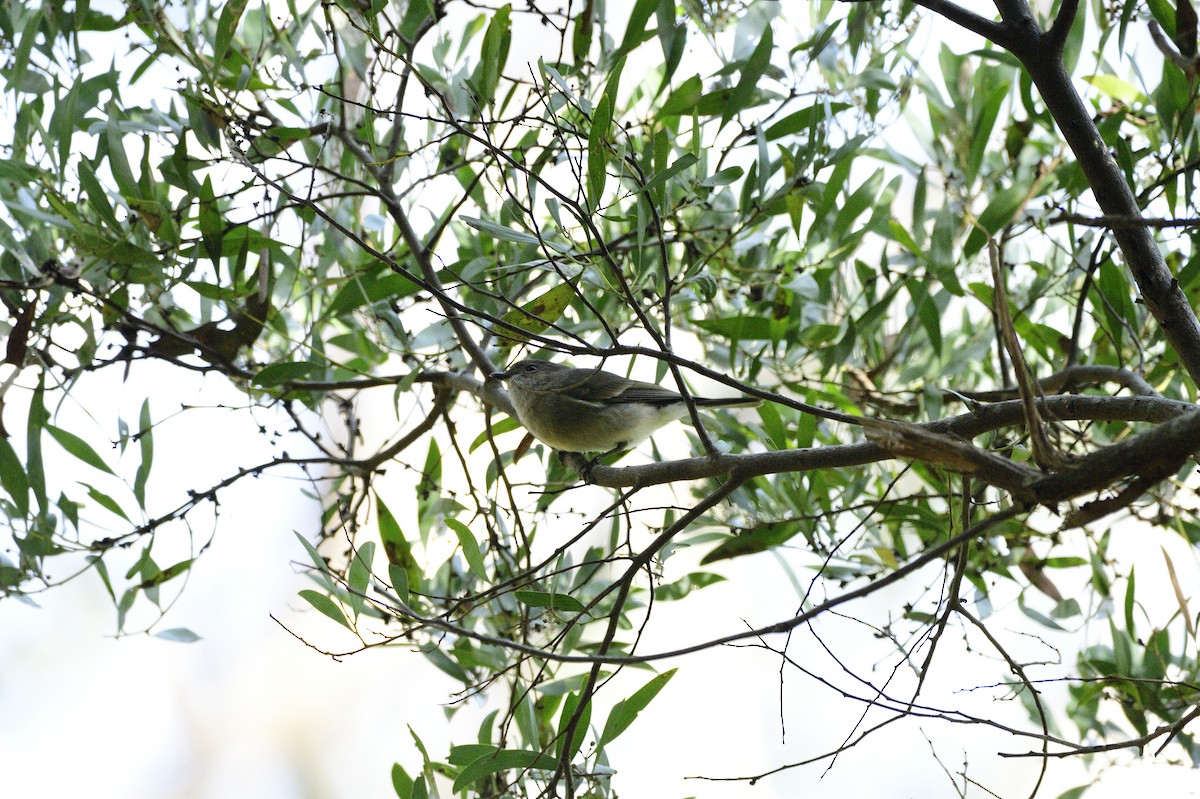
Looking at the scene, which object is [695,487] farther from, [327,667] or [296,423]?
[327,667]

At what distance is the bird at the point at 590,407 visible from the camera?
2.11 m

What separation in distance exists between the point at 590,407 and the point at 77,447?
3.51ft

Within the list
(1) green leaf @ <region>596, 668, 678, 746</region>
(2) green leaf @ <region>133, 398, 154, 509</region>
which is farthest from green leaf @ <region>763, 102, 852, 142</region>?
(2) green leaf @ <region>133, 398, 154, 509</region>

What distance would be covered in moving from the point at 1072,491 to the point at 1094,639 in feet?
5.14

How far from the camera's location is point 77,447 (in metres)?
1.85

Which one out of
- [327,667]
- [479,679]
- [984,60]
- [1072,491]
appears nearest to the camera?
[1072,491]

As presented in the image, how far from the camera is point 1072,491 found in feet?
2.58

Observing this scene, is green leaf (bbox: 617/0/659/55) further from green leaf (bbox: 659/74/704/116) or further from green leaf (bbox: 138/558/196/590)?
green leaf (bbox: 138/558/196/590)

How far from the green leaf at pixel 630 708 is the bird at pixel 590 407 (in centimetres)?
67

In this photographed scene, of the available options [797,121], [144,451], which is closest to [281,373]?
[144,451]

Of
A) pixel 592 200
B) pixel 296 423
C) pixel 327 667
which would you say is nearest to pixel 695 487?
pixel 296 423

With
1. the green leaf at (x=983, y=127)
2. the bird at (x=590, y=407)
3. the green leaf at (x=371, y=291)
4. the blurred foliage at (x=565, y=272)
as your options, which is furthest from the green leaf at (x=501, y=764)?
the green leaf at (x=983, y=127)

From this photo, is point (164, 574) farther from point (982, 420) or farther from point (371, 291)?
→ point (982, 420)

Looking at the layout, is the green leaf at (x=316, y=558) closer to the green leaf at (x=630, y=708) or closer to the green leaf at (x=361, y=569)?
the green leaf at (x=361, y=569)
